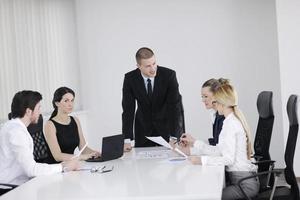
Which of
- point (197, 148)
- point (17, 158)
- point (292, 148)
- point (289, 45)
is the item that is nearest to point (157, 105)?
point (197, 148)

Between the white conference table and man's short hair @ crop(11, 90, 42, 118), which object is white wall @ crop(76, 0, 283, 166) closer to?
Result: the white conference table

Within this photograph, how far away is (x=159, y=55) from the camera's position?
7113 mm

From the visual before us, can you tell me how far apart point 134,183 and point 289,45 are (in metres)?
4.11

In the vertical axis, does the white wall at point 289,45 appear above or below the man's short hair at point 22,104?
above

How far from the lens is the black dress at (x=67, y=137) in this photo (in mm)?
4233

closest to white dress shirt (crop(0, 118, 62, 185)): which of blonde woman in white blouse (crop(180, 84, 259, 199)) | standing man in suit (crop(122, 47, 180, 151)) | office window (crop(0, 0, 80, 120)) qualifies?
blonde woman in white blouse (crop(180, 84, 259, 199))

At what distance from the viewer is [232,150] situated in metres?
3.38

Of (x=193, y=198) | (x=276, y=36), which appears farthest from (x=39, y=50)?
(x=193, y=198)

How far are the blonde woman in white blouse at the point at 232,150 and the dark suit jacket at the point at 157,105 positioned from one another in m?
1.14

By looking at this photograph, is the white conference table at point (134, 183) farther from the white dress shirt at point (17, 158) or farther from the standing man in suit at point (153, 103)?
the standing man in suit at point (153, 103)

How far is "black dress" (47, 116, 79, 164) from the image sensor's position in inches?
167

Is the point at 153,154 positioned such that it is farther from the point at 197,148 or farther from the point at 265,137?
the point at 265,137

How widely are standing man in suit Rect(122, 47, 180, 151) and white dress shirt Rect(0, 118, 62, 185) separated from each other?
4.43ft

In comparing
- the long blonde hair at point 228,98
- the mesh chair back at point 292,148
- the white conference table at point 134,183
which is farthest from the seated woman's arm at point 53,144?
the mesh chair back at point 292,148
